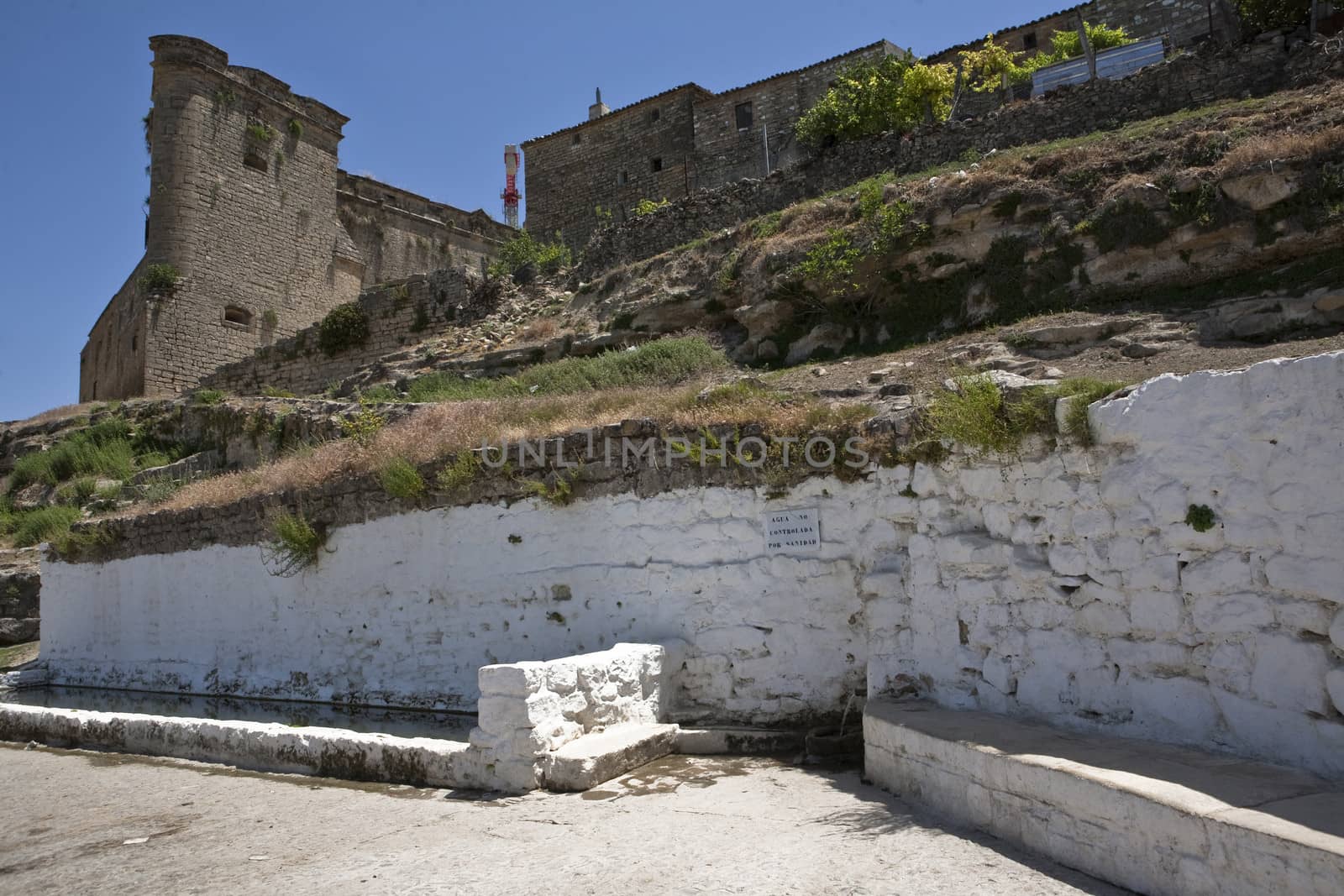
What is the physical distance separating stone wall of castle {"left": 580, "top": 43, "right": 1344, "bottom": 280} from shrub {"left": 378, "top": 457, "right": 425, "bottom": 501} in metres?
12.4

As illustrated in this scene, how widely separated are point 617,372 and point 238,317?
19.2 m

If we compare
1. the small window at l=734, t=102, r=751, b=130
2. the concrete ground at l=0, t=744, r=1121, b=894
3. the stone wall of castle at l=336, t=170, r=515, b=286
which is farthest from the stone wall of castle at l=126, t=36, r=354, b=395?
the concrete ground at l=0, t=744, r=1121, b=894

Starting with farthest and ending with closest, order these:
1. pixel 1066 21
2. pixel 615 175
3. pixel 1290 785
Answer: pixel 615 175 → pixel 1066 21 → pixel 1290 785

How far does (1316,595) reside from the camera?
3.69 m

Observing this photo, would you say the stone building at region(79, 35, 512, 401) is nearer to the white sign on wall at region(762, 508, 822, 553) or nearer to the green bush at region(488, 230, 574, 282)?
the green bush at region(488, 230, 574, 282)

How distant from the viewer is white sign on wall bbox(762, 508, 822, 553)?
6395mm

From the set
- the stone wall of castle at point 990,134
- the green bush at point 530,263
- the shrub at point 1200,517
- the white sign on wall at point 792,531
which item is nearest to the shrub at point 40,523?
the green bush at point 530,263

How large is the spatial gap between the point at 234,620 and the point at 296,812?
5545 mm

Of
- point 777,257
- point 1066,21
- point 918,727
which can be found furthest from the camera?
point 1066,21

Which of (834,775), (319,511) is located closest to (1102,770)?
(834,775)

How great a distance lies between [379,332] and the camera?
22.2 meters

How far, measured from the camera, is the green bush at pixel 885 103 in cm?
2197

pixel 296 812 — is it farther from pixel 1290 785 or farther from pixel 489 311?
pixel 489 311

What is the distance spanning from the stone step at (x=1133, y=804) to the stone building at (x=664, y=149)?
933 inches
